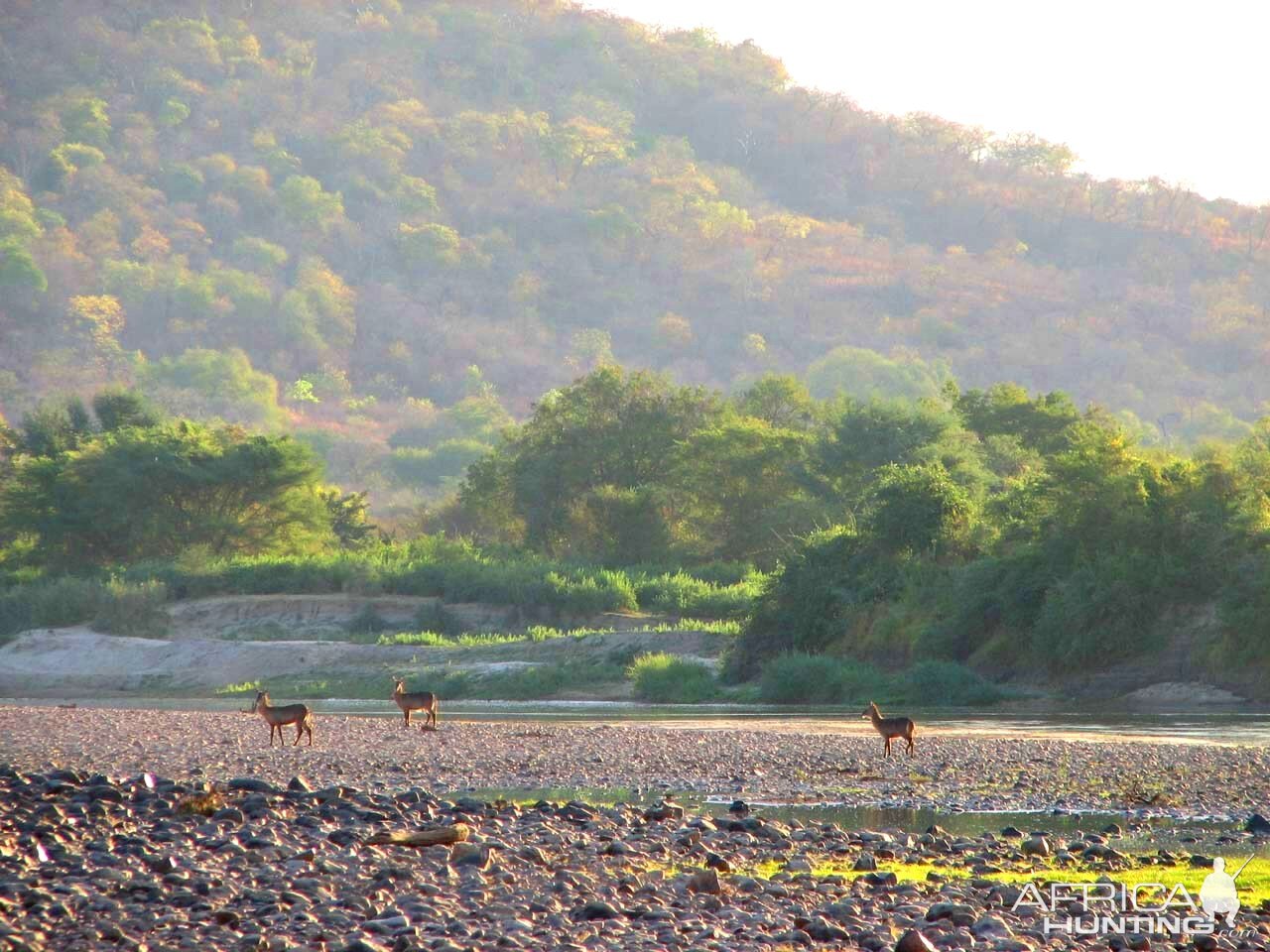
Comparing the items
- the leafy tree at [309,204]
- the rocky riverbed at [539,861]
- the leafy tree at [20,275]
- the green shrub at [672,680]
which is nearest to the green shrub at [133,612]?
the green shrub at [672,680]

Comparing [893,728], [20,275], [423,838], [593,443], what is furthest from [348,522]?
[20,275]

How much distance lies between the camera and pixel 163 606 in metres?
54.6

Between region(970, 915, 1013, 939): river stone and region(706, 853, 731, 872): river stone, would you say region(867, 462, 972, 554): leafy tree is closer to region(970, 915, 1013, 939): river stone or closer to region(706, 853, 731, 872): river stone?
region(706, 853, 731, 872): river stone

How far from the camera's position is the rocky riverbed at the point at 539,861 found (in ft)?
31.2

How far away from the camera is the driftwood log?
483 inches

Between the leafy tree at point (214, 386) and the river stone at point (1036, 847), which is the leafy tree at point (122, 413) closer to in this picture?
the river stone at point (1036, 847)

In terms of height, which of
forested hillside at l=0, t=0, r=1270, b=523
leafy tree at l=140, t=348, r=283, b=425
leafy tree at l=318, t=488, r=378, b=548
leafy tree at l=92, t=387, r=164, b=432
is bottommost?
leafy tree at l=318, t=488, r=378, b=548

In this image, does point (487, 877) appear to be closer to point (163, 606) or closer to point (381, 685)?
point (381, 685)

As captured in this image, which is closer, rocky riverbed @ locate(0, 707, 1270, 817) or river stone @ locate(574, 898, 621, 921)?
river stone @ locate(574, 898, 621, 921)

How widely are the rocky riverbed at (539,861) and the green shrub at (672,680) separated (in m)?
18.8

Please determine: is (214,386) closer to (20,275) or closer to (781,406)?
(20,275)

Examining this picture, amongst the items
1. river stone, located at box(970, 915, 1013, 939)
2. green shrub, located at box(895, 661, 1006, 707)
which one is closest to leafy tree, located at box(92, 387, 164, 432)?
green shrub, located at box(895, 661, 1006, 707)

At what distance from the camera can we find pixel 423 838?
1233 cm

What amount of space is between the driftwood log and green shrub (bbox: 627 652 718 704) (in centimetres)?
2663
